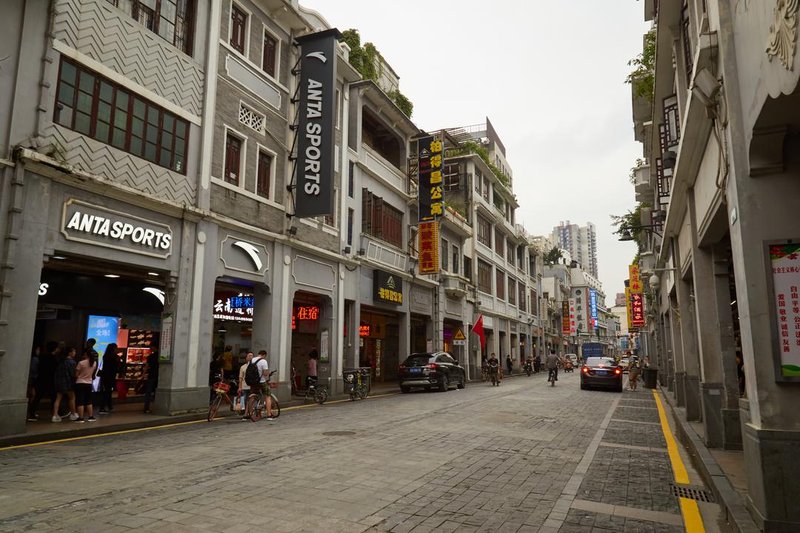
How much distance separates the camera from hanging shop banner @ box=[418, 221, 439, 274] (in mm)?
27219

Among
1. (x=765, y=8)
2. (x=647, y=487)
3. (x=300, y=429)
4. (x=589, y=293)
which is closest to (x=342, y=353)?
(x=300, y=429)

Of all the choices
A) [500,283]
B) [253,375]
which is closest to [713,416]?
[253,375]

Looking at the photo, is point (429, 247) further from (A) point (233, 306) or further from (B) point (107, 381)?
(B) point (107, 381)

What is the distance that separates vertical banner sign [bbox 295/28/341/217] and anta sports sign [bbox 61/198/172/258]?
5361mm

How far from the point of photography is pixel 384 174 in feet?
86.3

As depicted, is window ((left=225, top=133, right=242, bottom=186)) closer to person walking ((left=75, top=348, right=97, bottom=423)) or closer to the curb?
person walking ((left=75, top=348, right=97, bottom=423))

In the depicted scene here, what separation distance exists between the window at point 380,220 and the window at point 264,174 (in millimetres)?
6646

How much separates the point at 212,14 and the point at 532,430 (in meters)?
14.5

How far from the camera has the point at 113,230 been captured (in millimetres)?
12219

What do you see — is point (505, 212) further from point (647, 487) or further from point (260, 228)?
point (647, 487)

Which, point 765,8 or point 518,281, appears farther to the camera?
point 518,281

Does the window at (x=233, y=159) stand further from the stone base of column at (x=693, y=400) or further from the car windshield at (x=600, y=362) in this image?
the car windshield at (x=600, y=362)

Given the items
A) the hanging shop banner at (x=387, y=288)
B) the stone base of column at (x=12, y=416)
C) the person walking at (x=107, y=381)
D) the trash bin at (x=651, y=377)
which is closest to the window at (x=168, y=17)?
the person walking at (x=107, y=381)

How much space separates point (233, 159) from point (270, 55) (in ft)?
15.5
